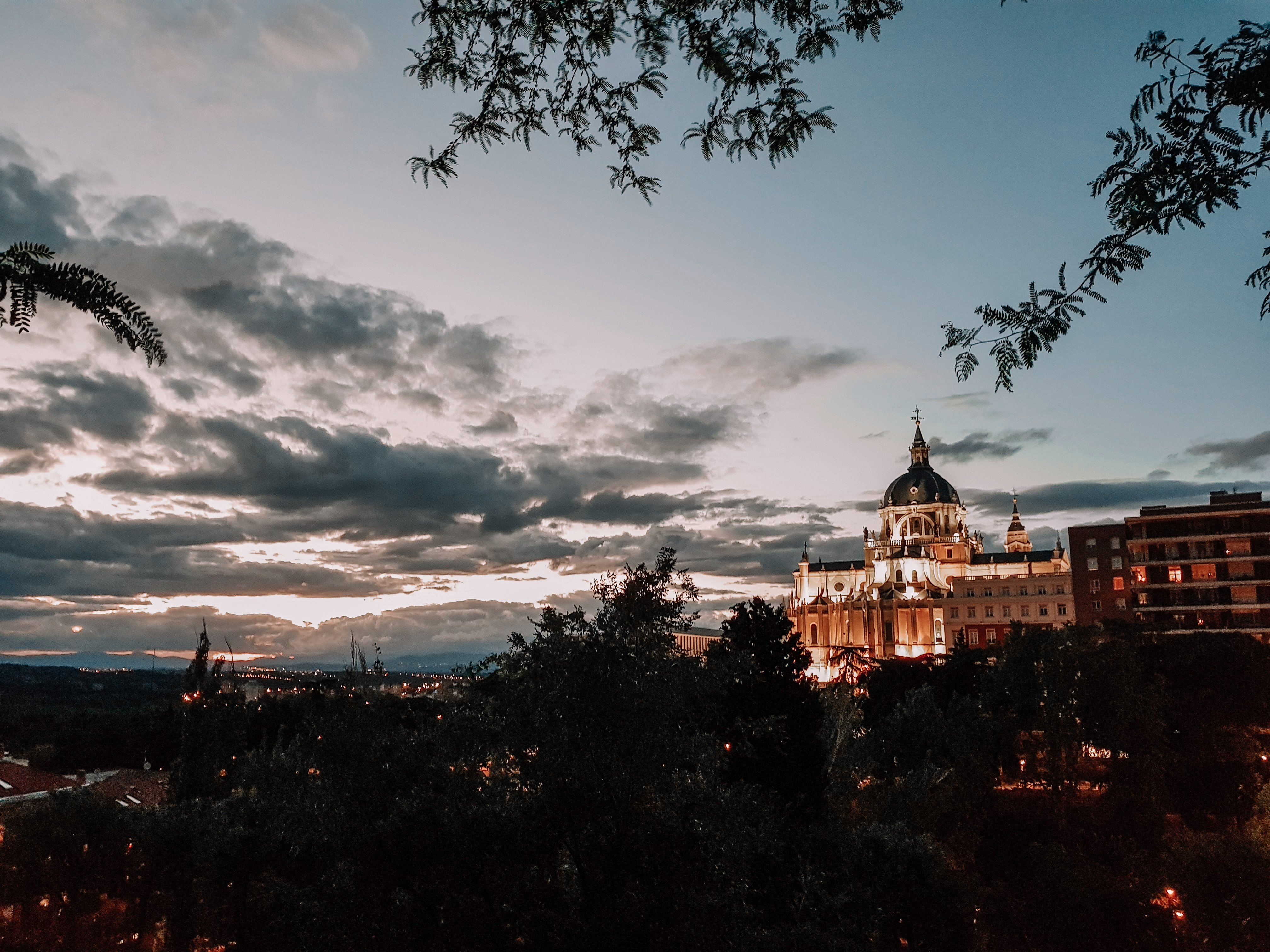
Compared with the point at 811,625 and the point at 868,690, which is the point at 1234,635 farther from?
the point at 811,625

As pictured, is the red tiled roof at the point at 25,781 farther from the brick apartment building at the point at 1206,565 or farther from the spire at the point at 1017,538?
the spire at the point at 1017,538

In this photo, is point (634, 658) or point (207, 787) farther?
point (207, 787)

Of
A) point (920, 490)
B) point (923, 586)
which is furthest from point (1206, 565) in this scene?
point (920, 490)

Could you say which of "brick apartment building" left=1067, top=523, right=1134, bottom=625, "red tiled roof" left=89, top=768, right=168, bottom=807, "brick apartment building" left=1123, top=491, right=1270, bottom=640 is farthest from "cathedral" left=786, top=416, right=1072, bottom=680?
"red tiled roof" left=89, top=768, right=168, bottom=807

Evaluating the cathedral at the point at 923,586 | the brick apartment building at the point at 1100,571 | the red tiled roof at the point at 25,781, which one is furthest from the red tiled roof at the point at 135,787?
the brick apartment building at the point at 1100,571

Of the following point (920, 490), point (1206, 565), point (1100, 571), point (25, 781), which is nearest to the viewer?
point (25, 781)

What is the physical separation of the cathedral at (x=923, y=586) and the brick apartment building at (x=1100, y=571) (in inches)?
655

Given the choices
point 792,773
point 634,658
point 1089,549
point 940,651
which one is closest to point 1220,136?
point 634,658

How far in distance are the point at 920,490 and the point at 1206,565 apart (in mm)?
90249

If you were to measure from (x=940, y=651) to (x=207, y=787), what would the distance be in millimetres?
126669

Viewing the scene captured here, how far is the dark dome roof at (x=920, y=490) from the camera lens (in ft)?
575

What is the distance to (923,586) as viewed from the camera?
15425 centimetres

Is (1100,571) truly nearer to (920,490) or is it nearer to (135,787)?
(920,490)

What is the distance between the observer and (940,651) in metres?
139
